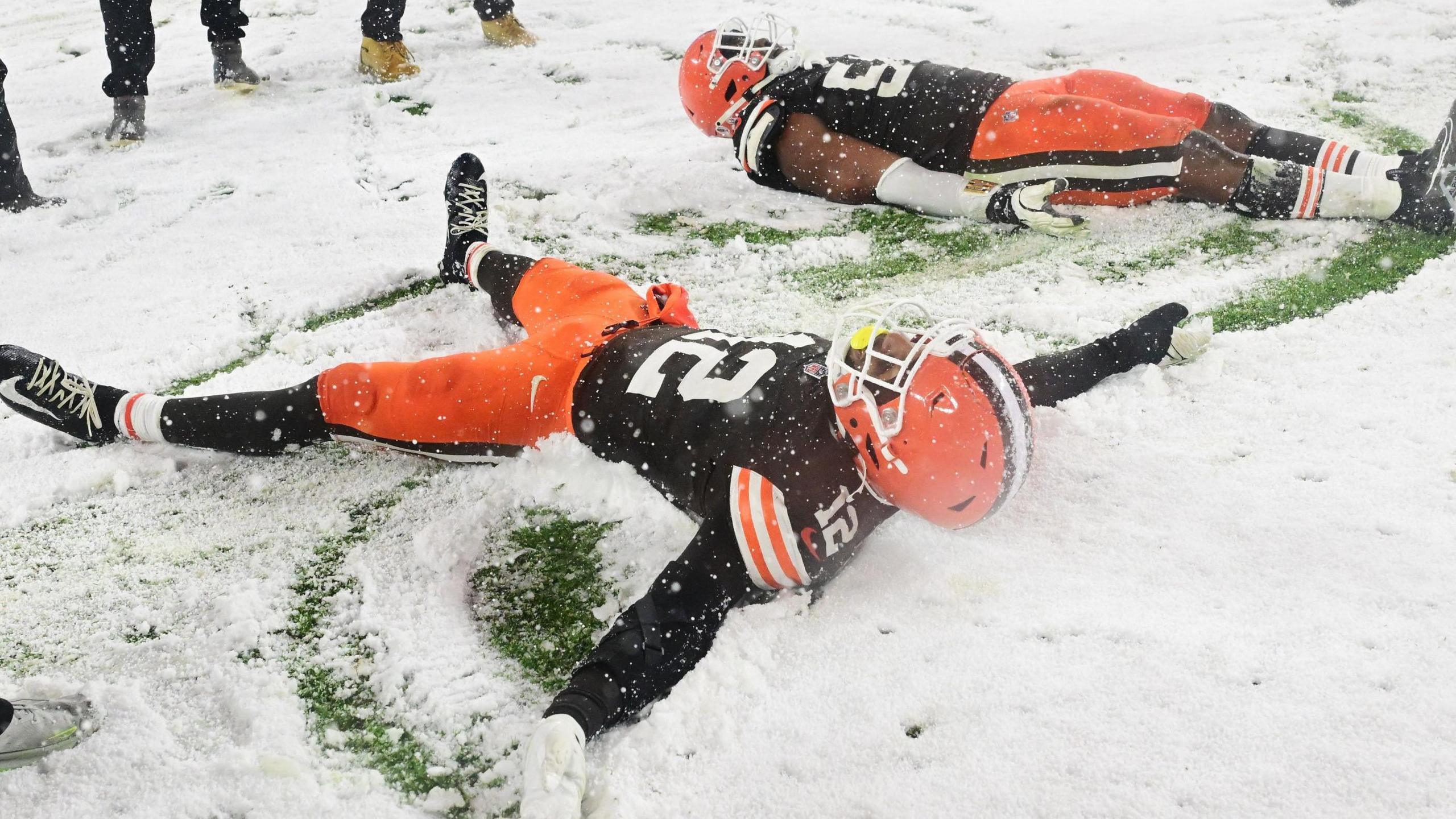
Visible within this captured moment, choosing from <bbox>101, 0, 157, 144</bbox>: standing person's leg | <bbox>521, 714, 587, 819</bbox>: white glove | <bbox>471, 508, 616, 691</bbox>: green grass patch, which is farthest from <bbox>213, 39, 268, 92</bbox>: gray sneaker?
<bbox>521, 714, 587, 819</bbox>: white glove

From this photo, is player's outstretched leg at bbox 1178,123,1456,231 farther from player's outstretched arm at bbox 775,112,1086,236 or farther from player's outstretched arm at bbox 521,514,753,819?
player's outstretched arm at bbox 521,514,753,819

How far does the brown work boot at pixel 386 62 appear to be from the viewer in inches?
200

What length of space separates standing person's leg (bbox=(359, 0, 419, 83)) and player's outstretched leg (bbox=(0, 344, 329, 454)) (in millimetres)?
2842

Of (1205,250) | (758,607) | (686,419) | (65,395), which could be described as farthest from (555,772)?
(1205,250)

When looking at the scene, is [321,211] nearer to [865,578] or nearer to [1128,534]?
[865,578]

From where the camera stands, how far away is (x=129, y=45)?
14.5ft

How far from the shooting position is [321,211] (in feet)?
12.8

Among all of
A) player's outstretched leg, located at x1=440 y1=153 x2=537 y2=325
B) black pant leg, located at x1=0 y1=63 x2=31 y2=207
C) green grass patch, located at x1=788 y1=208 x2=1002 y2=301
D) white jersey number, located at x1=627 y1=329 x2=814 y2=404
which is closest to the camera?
white jersey number, located at x1=627 y1=329 x2=814 y2=404

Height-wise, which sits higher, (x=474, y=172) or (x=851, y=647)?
(x=474, y=172)

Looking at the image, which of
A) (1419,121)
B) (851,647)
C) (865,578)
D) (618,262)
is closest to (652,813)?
(851,647)

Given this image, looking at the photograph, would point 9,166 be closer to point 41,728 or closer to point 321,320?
point 321,320

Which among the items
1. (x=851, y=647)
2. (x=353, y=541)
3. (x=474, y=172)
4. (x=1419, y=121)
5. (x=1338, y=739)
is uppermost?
(x=1419, y=121)

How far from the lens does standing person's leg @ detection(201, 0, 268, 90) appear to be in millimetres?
4902

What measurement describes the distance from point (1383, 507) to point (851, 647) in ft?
3.90
